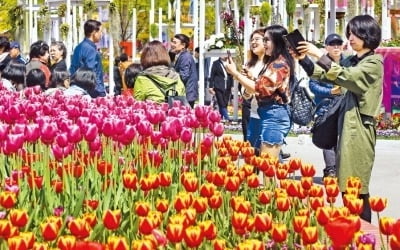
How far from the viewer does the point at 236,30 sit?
18.7 meters

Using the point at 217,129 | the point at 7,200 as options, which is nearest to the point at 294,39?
the point at 217,129

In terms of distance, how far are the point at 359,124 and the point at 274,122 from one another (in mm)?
1723

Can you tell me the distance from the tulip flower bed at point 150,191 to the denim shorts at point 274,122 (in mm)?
1404

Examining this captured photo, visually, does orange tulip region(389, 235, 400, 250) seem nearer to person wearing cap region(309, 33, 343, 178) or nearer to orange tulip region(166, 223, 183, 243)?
orange tulip region(166, 223, 183, 243)

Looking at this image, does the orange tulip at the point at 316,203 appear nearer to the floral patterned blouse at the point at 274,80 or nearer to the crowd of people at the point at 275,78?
the crowd of people at the point at 275,78

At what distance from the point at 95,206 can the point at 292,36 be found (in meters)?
2.63

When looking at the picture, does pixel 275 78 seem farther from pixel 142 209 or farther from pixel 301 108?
pixel 142 209

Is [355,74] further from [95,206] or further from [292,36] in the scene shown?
[95,206]

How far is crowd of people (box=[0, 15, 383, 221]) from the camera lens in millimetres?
6469

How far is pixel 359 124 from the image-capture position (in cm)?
654

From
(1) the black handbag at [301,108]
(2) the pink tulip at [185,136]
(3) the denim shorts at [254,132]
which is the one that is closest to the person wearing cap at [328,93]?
(1) the black handbag at [301,108]

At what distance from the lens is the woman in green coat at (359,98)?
6418 mm

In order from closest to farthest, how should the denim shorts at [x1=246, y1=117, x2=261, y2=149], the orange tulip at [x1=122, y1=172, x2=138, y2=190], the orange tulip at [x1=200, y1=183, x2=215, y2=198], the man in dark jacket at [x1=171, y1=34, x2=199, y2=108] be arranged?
1. the orange tulip at [x1=200, y1=183, x2=215, y2=198]
2. the orange tulip at [x1=122, y1=172, x2=138, y2=190]
3. the denim shorts at [x1=246, y1=117, x2=261, y2=149]
4. the man in dark jacket at [x1=171, y1=34, x2=199, y2=108]

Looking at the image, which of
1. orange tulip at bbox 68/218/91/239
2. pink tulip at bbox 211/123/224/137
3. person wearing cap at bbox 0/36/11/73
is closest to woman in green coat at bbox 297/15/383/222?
pink tulip at bbox 211/123/224/137
